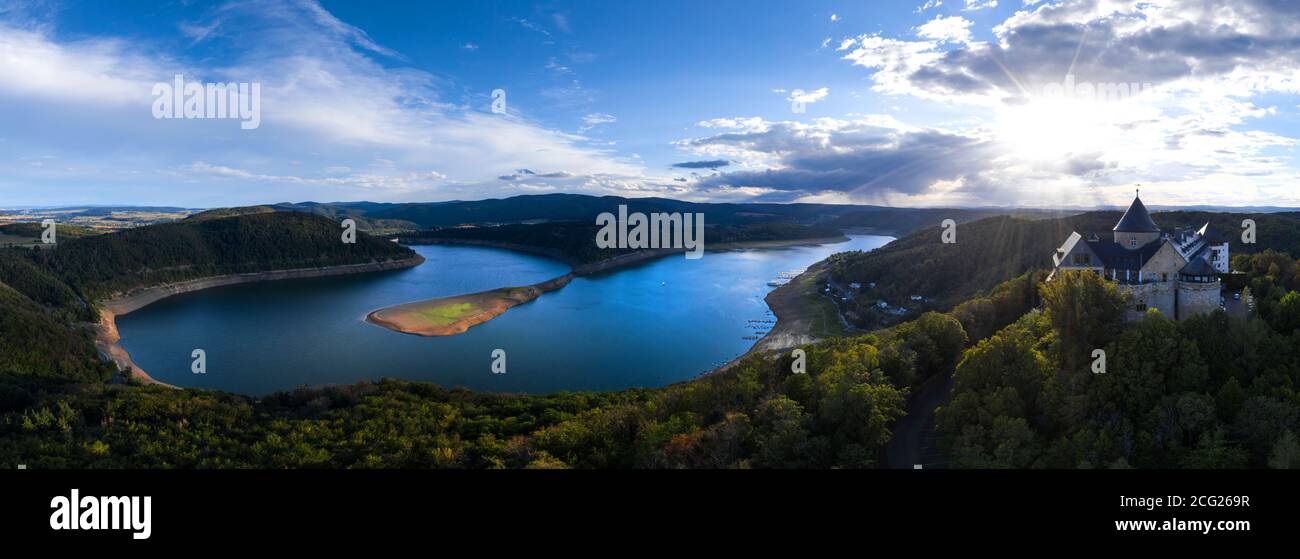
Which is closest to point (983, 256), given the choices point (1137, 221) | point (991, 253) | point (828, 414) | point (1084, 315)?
point (991, 253)

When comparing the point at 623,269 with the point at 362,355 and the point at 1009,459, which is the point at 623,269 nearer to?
the point at 362,355

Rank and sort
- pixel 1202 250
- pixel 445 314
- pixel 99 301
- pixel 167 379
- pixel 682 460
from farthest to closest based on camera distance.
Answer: pixel 99 301
pixel 445 314
pixel 167 379
pixel 1202 250
pixel 682 460

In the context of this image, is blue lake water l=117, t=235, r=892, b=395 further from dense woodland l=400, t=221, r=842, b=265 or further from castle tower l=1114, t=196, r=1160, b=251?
dense woodland l=400, t=221, r=842, b=265

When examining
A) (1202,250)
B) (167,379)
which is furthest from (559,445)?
(167,379)

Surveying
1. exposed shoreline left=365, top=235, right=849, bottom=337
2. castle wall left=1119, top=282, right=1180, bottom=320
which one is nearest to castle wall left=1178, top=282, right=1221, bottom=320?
castle wall left=1119, top=282, right=1180, bottom=320

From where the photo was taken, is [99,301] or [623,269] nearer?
[99,301]
